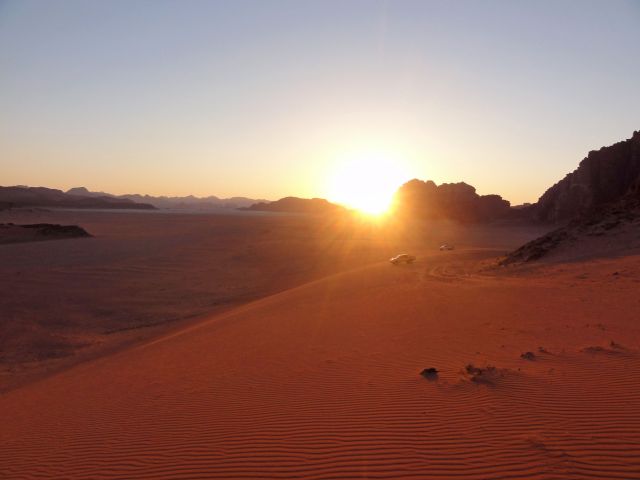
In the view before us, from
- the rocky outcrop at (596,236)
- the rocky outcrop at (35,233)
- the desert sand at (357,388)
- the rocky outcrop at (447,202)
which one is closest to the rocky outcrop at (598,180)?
the rocky outcrop at (447,202)

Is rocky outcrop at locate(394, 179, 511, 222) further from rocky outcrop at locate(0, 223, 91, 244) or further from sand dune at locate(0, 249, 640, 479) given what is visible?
sand dune at locate(0, 249, 640, 479)

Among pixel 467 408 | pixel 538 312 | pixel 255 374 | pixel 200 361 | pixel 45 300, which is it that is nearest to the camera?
pixel 467 408

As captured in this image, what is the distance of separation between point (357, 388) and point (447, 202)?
2842 inches

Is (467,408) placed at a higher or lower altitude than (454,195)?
lower

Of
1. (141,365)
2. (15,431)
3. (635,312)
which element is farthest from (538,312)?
(15,431)

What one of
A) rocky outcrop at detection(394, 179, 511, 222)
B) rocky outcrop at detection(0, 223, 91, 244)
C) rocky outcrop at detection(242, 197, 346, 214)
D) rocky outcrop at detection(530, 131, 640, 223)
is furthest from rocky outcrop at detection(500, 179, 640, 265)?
rocky outcrop at detection(242, 197, 346, 214)

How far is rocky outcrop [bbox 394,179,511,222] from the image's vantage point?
232 ft

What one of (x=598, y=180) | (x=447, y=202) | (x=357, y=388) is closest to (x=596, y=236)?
(x=357, y=388)

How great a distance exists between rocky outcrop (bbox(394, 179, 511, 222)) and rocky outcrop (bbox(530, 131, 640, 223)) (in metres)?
15.4

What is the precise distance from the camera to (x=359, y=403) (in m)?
6.05

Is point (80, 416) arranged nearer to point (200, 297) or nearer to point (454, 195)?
point (200, 297)

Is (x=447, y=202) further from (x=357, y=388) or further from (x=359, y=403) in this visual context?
(x=359, y=403)

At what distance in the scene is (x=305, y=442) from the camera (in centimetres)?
509

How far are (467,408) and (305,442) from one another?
1875 mm
